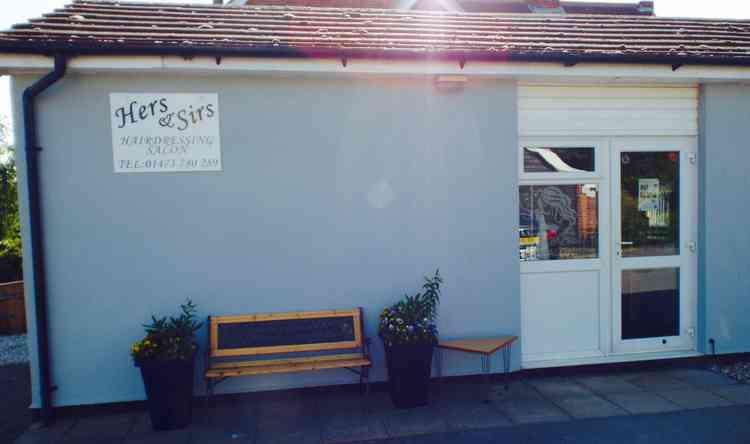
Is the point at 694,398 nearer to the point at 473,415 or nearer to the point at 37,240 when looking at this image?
the point at 473,415

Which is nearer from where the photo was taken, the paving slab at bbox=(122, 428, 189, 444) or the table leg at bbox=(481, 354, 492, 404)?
the paving slab at bbox=(122, 428, 189, 444)

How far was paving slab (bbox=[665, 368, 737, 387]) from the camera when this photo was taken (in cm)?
548

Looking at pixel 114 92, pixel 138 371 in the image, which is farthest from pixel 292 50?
pixel 138 371

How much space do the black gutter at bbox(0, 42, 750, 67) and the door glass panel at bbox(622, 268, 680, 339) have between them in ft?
7.54

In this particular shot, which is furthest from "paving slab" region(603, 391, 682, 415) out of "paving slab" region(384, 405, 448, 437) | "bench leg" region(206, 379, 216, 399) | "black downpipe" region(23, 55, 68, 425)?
"black downpipe" region(23, 55, 68, 425)

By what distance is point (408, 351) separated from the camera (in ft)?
16.0

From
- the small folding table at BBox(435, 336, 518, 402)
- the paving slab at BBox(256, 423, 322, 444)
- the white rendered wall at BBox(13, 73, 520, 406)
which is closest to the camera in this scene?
the paving slab at BBox(256, 423, 322, 444)

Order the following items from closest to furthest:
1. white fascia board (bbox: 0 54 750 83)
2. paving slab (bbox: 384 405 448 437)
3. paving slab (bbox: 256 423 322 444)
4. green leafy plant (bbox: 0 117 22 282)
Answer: paving slab (bbox: 256 423 322 444) → paving slab (bbox: 384 405 448 437) → white fascia board (bbox: 0 54 750 83) → green leafy plant (bbox: 0 117 22 282)

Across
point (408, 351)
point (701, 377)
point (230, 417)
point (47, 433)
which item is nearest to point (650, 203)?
point (701, 377)

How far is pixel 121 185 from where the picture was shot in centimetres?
500

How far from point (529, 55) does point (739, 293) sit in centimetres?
364

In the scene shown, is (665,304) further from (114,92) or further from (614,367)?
(114,92)

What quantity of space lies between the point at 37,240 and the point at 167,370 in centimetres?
171

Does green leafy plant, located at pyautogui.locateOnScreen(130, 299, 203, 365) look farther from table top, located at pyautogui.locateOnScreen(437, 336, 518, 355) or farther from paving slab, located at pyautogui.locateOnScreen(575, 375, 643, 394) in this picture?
paving slab, located at pyautogui.locateOnScreen(575, 375, 643, 394)
